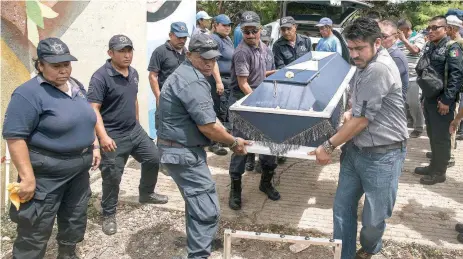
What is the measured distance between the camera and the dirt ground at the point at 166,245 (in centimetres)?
334

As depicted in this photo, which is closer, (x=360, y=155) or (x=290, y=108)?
(x=360, y=155)

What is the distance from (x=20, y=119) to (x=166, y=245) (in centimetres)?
155

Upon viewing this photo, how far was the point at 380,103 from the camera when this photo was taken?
2.61 m

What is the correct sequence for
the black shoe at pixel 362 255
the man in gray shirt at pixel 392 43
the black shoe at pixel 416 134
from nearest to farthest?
the black shoe at pixel 362 255, the man in gray shirt at pixel 392 43, the black shoe at pixel 416 134

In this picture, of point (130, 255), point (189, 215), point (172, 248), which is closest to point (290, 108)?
point (189, 215)

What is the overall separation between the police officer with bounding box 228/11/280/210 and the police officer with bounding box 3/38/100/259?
1544 mm

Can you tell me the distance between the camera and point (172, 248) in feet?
11.3

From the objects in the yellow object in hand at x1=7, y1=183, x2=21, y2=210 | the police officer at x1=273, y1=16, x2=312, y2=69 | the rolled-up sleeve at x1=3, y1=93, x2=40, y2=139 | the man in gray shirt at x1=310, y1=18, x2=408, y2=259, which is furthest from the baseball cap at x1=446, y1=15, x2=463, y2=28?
the yellow object in hand at x1=7, y1=183, x2=21, y2=210

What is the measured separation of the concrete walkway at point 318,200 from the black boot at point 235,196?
56 mm

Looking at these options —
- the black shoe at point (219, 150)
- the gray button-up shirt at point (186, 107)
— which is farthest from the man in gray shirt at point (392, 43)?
the black shoe at point (219, 150)

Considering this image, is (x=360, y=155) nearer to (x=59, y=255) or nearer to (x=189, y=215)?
(x=189, y=215)

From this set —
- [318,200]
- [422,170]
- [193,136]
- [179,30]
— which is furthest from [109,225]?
[422,170]

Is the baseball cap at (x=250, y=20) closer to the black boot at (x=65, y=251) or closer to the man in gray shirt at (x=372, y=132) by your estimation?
the man in gray shirt at (x=372, y=132)

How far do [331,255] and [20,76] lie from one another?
3.16 m
